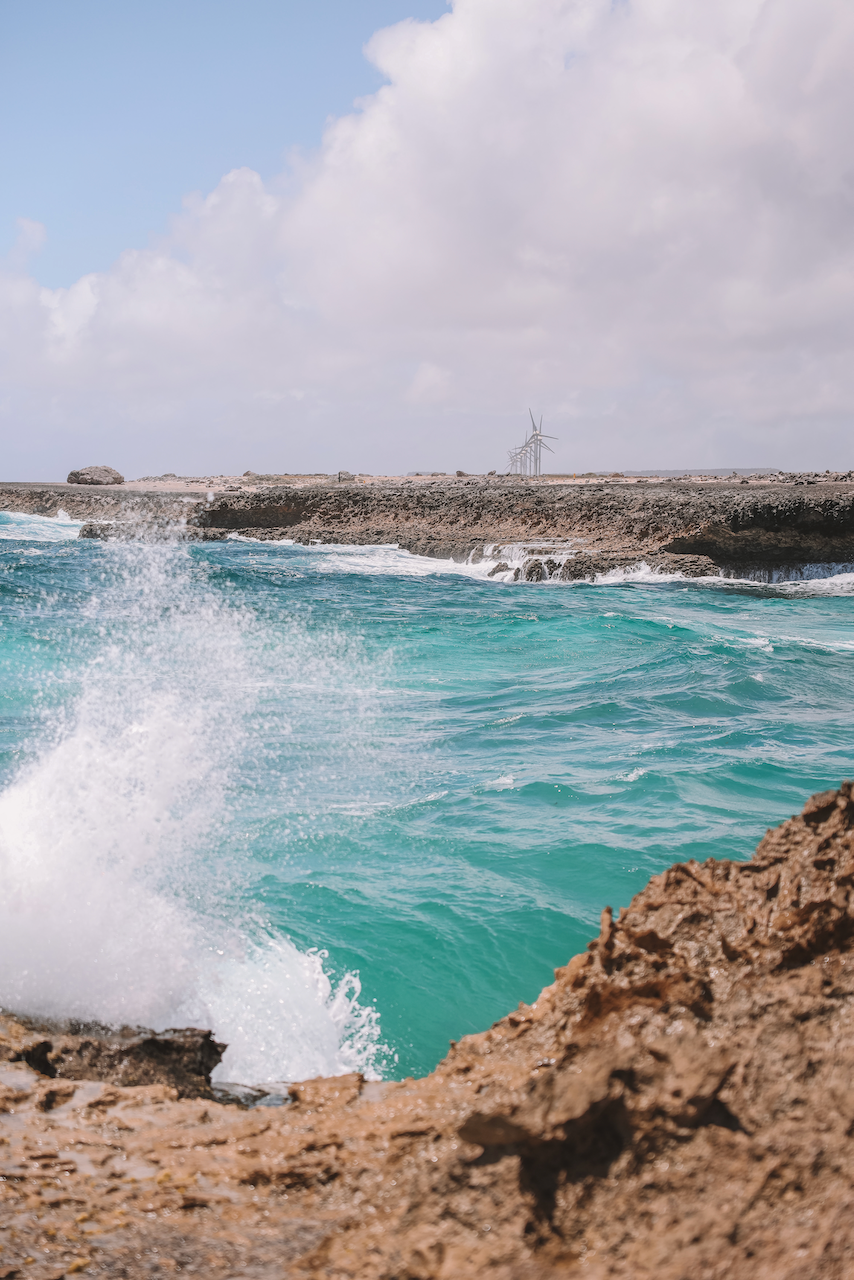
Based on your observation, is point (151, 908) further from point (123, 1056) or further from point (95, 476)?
point (95, 476)

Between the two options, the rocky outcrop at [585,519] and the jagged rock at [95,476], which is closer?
the rocky outcrop at [585,519]

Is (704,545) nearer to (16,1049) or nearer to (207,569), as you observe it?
(207,569)

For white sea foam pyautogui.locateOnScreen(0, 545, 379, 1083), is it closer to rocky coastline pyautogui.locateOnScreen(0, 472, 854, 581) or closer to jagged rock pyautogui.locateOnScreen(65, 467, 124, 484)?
rocky coastline pyautogui.locateOnScreen(0, 472, 854, 581)

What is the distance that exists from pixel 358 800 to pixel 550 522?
23.8 meters

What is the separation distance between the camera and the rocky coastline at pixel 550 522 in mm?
24750

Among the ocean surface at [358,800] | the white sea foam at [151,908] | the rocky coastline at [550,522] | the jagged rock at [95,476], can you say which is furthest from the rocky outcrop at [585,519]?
the jagged rock at [95,476]

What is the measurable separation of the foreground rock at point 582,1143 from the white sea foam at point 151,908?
1.44 m

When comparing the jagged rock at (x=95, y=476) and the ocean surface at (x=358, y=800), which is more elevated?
the jagged rock at (x=95, y=476)

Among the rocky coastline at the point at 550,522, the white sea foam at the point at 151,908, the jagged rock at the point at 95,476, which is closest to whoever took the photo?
the white sea foam at the point at 151,908

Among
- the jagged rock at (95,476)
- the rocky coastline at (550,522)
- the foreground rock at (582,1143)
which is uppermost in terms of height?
the jagged rock at (95,476)

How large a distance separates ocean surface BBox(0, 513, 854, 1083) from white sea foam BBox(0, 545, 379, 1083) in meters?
0.02

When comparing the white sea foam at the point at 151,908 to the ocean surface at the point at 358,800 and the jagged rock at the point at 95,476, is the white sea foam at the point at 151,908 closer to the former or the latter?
the ocean surface at the point at 358,800

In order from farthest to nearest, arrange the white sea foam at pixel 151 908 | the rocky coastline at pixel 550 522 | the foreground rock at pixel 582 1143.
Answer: the rocky coastline at pixel 550 522, the white sea foam at pixel 151 908, the foreground rock at pixel 582 1143

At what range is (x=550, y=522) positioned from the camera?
29.8 meters
